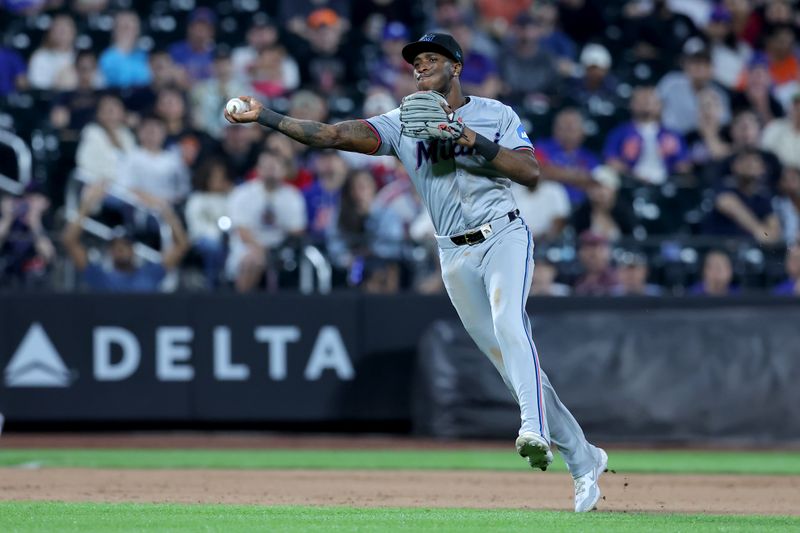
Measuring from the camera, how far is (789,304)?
1244 cm

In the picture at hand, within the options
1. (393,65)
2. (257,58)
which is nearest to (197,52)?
(257,58)

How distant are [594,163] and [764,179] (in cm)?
174

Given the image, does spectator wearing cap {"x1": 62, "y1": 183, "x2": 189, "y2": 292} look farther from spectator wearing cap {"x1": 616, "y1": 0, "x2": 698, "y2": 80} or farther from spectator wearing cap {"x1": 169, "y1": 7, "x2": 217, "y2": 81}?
spectator wearing cap {"x1": 616, "y1": 0, "x2": 698, "y2": 80}

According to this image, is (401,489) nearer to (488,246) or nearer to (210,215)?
(488,246)

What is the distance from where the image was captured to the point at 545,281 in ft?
40.7

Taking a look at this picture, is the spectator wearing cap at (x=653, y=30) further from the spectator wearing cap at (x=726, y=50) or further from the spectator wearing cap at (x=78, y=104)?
the spectator wearing cap at (x=78, y=104)

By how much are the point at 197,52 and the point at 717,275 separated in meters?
6.02

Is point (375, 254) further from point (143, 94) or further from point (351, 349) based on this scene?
point (143, 94)

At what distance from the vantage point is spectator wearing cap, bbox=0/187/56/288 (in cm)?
1170

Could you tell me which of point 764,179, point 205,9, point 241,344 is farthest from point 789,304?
point 205,9

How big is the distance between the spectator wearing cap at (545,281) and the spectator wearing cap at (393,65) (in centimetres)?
260

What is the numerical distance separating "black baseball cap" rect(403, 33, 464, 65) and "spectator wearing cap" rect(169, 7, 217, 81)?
8.09m

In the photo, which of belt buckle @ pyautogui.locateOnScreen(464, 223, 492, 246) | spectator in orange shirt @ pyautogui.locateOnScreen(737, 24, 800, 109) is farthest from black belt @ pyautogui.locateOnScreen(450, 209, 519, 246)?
spectator in orange shirt @ pyautogui.locateOnScreen(737, 24, 800, 109)

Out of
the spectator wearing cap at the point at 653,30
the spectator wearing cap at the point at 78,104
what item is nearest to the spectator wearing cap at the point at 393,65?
the spectator wearing cap at the point at 653,30
